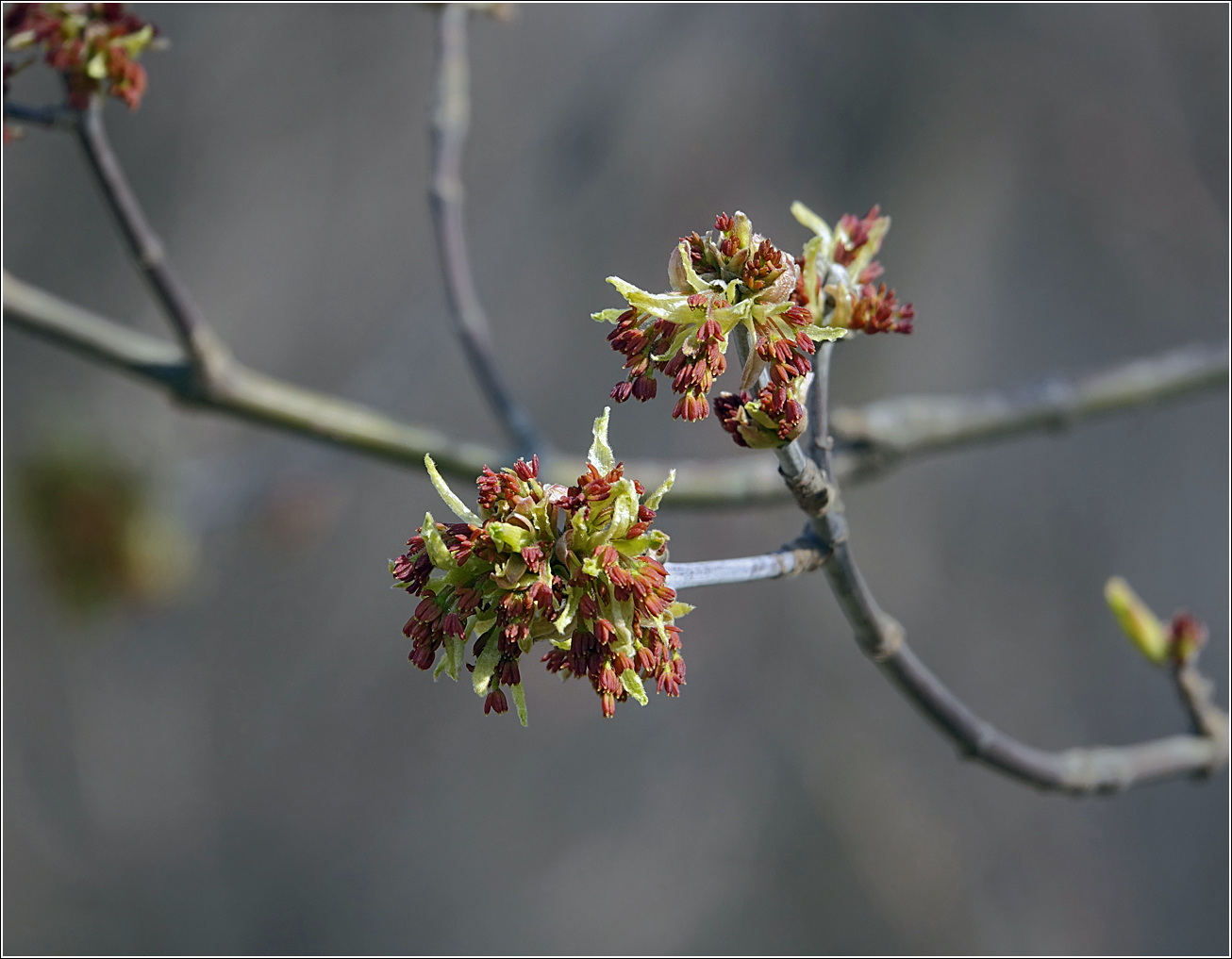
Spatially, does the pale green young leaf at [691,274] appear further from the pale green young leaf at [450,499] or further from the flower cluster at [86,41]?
the flower cluster at [86,41]

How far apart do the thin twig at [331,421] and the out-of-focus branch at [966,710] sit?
25cm

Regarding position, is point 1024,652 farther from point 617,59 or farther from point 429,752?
point 617,59

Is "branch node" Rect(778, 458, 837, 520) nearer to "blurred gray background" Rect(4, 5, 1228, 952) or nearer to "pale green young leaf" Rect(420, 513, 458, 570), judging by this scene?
"pale green young leaf" Rect(420, 513, 458, 570)

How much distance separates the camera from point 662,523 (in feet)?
7.80

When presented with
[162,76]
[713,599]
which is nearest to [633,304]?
[713,599]

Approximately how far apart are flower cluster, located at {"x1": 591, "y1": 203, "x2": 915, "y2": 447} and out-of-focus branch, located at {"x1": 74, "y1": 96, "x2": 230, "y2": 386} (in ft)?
1.61

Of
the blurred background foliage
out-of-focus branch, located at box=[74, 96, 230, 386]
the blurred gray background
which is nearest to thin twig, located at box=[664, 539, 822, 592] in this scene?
out-of-focus branch, located at box=[74, 96, 230, 386]

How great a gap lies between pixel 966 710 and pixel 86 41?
0.74m

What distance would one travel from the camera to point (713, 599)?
2.56m

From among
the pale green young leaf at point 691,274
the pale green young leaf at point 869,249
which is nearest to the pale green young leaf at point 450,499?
the pale green young leaf at point 691,274

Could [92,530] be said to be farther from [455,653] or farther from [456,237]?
[455,653]

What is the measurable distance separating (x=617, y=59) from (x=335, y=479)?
143cm

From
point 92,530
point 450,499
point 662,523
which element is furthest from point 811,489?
point 662,523

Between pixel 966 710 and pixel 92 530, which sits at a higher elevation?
pixel 92 530
